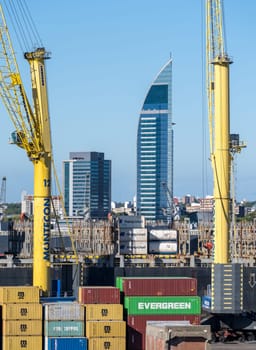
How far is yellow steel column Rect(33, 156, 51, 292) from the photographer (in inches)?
3207

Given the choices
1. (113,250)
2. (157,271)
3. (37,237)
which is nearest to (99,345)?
(37,237)

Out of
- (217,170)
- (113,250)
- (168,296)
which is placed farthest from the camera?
(113,250)

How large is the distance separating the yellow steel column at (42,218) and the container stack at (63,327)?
13.2 metres

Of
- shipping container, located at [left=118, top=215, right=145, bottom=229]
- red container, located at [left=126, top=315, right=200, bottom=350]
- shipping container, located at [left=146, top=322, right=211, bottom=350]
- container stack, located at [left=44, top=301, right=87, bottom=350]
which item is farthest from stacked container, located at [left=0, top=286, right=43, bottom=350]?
shipping container, located at [left=118, top=215, right=145, bottom=229]

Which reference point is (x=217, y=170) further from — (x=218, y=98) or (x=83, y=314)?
(x=83, y=314)

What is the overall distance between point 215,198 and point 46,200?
12.6 m

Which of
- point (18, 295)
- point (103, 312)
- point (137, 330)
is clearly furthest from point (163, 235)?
point (18, 295)

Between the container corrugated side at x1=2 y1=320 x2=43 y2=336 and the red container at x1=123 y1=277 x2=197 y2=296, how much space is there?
7232 mm

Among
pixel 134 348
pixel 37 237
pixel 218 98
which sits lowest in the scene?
pixel 134 348

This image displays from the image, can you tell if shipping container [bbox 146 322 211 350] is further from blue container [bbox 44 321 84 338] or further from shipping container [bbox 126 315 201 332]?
shipping container [bbox 126 315 201 332]

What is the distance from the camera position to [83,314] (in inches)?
2707

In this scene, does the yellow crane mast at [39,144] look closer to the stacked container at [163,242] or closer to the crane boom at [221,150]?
the crane boom at [221,150]

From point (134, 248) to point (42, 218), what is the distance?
5665 cm

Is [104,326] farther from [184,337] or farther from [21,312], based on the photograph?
[184,337]
